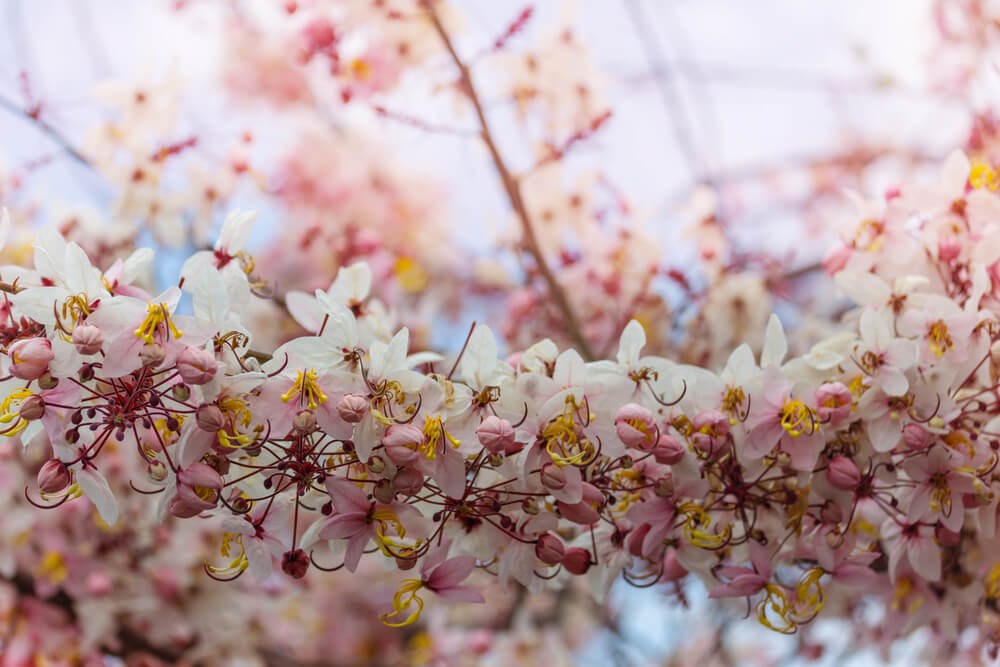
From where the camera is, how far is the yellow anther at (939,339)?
2.26ft

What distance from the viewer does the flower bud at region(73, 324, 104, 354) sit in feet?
1.83

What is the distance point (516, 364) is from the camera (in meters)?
0.72

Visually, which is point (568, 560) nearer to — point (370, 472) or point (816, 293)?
point (370, 472)

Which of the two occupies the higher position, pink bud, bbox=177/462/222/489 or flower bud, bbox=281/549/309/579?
→ pink bud, bbox=177/462/222/489

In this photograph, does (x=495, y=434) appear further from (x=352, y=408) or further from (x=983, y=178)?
(x=983, y=178)

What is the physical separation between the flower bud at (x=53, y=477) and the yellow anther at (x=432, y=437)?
265mm

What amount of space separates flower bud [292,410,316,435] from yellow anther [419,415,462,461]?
0.08 m

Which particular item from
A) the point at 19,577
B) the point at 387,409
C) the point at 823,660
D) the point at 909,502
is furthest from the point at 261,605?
the point at 909,502

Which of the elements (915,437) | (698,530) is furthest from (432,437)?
(915,437)

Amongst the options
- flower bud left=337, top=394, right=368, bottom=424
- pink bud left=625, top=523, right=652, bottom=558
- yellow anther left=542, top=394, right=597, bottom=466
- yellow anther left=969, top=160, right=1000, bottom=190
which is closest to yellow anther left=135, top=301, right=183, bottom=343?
flower bud left=337, top=394, right=368, bottom=424

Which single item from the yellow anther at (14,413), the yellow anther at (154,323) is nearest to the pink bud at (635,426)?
the yellow anther at (154,323)

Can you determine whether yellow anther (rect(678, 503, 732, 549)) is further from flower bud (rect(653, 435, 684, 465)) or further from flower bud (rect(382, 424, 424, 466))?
flower bud (rect(382, 424, 424, 466))

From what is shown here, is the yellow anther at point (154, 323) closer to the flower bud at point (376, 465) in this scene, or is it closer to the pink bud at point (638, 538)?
the flower bud at point (376, 465)

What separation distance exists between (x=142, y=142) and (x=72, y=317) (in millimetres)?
647
